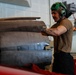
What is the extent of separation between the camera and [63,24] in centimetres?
175

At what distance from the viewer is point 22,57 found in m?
0.96

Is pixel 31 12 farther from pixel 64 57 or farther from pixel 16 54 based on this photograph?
pixel 16 54

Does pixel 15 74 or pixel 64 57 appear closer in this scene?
pixel 15 74

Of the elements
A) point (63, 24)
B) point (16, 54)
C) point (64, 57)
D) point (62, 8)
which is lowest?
point (64, 57)

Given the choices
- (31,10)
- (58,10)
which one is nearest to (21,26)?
(58,10)

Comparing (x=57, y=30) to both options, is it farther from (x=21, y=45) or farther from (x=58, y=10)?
(x=21, y=45)

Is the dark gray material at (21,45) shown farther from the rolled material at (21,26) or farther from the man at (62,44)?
the man at (62,44)

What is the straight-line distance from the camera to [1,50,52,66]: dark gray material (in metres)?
0.92

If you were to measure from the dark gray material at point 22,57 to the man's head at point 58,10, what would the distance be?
0.86m

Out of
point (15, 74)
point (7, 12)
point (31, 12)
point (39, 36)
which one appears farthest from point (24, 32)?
→ point (31, 12)

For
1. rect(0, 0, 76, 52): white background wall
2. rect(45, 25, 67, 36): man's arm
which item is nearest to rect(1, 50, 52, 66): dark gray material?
rect(45, 25, 67, 36): man's arm

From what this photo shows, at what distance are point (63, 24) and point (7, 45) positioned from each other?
0.92m

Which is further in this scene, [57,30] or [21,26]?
[57,30]

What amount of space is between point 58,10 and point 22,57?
954 mm
